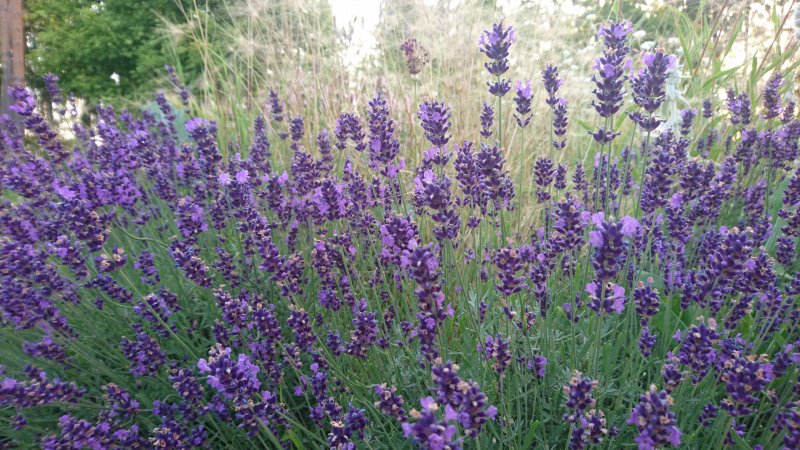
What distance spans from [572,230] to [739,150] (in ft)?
5.64

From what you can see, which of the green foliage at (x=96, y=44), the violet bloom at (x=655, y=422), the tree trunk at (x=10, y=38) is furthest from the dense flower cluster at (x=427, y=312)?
the green foliage at (x=96, y=44)

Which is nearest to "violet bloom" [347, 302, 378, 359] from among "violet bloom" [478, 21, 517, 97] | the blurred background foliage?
"violet bloom" [478, 21, 517, 97]

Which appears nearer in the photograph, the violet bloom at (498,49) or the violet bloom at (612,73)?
the violet bloom at (612,73)

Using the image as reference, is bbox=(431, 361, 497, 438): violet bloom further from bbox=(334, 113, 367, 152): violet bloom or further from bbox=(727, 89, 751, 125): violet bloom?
bbox=(727, 89, 751, 125): violet bloom

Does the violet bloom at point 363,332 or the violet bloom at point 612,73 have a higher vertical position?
the violet bloom at point 612,73

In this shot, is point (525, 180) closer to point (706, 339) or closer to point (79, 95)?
point (706, 339)

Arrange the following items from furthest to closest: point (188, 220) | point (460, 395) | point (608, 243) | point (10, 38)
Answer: point (10, 38) → point (188, 220) → point (608, 243) → point (460, 395)

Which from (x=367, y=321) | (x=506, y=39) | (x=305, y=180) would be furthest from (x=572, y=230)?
(x=305, y=180)

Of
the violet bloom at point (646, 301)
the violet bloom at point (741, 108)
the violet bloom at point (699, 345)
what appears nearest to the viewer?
the violet bloom at point (699, 345)

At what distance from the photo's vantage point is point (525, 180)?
14.1 feet

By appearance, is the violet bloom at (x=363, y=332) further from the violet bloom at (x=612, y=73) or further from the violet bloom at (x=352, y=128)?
the violet bloom at (x=612, y=73)

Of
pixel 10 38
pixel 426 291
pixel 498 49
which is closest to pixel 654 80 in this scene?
pixel 498 49

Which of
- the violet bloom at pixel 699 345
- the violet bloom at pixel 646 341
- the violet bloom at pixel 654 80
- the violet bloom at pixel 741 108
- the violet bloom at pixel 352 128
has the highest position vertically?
the violet bloom at pixel 654 80

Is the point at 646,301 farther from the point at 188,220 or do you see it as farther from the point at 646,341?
the point at 188,220
